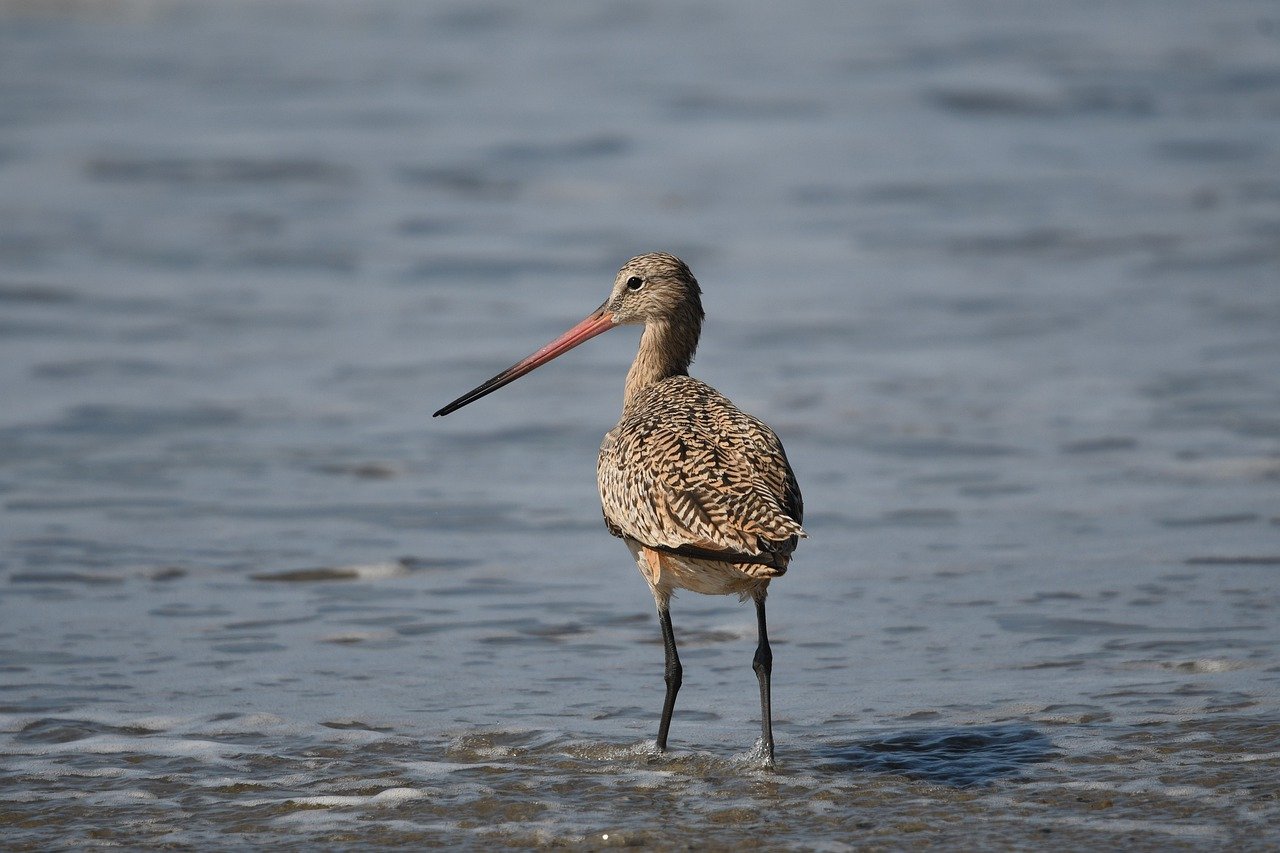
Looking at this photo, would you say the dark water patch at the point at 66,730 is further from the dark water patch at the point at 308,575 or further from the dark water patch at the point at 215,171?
the dark water patch at the point at 215,171

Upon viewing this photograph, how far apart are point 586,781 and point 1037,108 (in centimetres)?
1279

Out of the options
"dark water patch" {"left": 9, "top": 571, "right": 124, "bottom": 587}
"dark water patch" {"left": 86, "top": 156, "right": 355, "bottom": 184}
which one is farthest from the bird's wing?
"dark water patch" {"left": 86, "top": 156, "right": 355, "bottom": 184}

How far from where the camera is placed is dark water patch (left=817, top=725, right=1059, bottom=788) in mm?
4891

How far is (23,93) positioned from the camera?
56.2 feet

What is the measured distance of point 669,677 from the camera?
17.4 ft

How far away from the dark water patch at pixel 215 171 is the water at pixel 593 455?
0.22 feet

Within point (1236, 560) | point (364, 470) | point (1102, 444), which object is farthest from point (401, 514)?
point (1236, 560)

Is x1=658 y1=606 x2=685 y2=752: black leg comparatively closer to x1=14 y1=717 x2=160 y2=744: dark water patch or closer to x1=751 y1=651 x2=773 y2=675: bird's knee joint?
x1=751 y1=651 x2=773 y2=675: bird's knee joint

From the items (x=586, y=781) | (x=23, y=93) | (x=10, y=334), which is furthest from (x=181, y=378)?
(x=23, y=93)

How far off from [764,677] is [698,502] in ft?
1.98

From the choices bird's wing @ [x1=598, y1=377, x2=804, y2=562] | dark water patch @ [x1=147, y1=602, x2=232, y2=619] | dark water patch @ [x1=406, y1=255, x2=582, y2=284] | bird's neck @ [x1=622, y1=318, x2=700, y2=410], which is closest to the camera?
bird's wing @ [x1=598, y1=377, x2=804, y2=562]

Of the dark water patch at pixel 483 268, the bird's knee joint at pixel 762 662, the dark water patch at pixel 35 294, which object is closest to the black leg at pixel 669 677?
the bird's knee joint at pixel 762 662

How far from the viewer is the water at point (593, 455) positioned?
4.92m

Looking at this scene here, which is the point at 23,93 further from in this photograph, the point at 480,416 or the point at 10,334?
the point at 480,416
